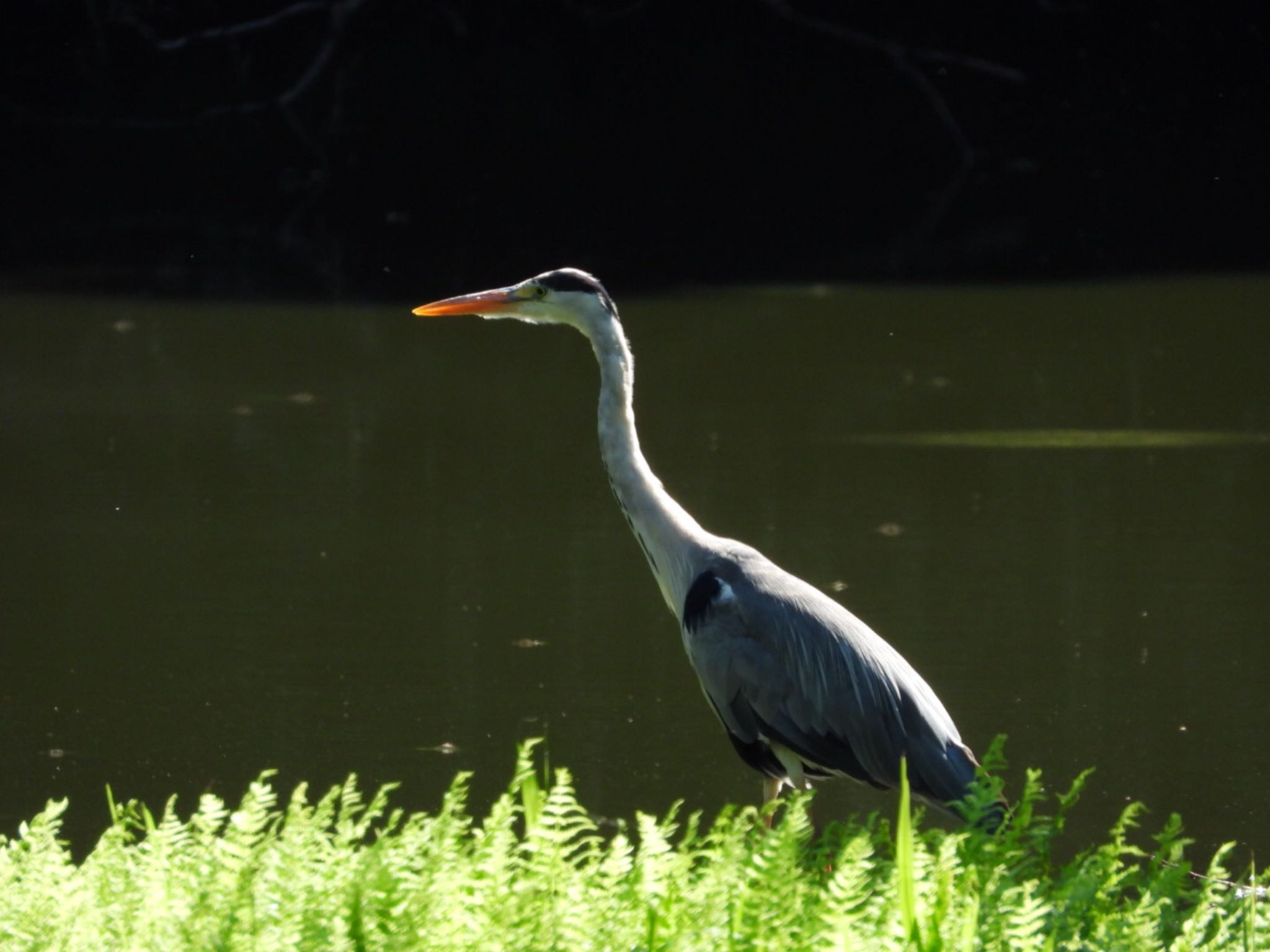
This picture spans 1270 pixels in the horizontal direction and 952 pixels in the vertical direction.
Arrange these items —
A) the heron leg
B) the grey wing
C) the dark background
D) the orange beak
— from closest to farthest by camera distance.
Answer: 1. the grey wing
2. the heron leg
3. the orange beak
4. the dark background

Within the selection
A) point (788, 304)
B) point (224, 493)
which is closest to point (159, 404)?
point (224, 493)

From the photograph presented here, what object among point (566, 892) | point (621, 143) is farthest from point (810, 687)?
point (621, 143)

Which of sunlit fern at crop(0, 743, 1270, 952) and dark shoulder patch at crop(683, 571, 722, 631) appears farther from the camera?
dark shoulder patch at crop(683, 571, 722, 631)

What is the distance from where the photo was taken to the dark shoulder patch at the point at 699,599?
3.80 meters

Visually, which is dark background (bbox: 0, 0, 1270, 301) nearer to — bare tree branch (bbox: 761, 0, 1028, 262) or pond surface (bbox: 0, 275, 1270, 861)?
bare tree branch (bbox: 761, 0, 1028, 262)

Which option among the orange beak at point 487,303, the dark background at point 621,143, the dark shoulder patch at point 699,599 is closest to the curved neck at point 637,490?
the dark shoulder patch at point 699,599

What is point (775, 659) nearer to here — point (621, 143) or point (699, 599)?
point (699, 599)

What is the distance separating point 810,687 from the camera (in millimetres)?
3650

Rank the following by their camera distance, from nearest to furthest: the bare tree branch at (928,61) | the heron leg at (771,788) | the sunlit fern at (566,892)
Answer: the sunlit fern at (566,892) → the heron leg at (771,788) → the bare tree branch at (928,61)

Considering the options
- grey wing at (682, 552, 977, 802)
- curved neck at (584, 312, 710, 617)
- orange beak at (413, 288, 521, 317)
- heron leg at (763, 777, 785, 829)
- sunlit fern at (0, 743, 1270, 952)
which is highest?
orange beak at (413, 288, 521, 317)

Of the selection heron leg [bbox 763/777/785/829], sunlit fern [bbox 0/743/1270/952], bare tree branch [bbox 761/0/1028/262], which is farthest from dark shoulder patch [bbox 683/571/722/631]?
bare tree branch [bbox 761/0/1028/262]

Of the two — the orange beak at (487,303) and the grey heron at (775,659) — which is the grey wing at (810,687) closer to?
the grey heron at (775,659)

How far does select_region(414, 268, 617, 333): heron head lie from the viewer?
4102 millimetres

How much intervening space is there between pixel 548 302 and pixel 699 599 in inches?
30.7
